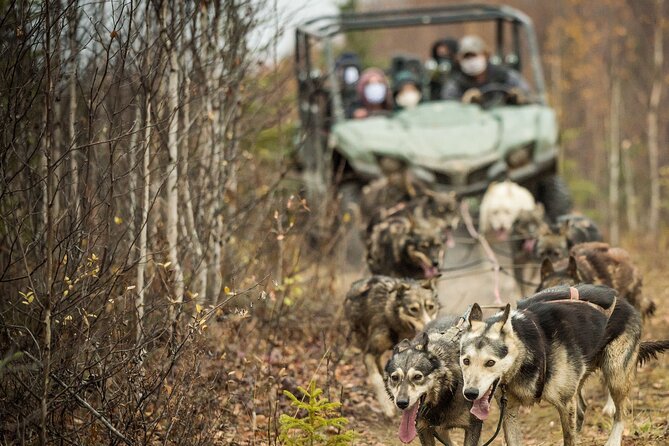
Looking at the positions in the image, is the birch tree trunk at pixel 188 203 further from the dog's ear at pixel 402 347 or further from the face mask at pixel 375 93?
the face mask at pixel 375 93

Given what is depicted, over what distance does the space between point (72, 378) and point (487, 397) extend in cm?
215

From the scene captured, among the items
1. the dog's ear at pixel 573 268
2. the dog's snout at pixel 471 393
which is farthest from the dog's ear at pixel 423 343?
the dog's ear at pixel 573 268

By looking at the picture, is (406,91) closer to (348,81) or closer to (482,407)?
(348,81)

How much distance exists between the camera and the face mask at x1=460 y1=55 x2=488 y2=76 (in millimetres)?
13938

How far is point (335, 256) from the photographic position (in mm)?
10477

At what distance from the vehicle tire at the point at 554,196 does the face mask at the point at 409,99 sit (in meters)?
2.26

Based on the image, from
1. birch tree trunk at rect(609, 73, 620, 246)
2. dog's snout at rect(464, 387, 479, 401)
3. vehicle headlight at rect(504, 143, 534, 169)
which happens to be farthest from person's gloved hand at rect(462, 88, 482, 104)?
dog's snout at rect(464, 387, 479, 401)

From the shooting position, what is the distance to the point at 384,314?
279 inches

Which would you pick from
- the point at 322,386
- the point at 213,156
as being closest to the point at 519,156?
the point at 213,156

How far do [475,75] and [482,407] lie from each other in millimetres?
10008

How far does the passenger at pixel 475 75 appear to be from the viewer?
13.9 metres

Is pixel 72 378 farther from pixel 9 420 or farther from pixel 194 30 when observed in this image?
pixel 194 30

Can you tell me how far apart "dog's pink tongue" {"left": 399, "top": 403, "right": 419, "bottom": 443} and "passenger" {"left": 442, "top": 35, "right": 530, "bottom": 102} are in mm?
9307

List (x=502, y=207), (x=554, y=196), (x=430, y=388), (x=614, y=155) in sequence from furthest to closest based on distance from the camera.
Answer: (x=614, y=155) → (x=554, y=196) → (x=502, y=207) → (x=430, y=388)
